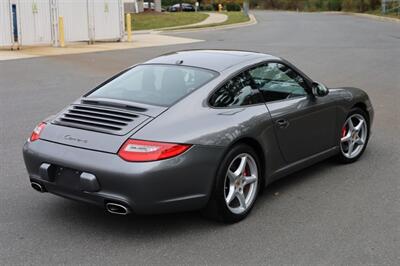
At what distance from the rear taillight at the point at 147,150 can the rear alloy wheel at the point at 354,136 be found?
271 centimetres

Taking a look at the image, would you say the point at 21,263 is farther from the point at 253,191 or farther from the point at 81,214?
the point at 253,191

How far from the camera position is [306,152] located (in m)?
5.66

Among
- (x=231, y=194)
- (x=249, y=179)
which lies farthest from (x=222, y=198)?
(x=249, y=179)

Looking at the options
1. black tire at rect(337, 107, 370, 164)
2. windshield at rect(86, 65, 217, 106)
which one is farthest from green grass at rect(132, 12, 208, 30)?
windshield at rect(86, 65, 217, 106)

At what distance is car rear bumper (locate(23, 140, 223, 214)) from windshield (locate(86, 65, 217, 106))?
0.67 metres

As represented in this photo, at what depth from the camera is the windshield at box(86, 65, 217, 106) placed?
4.86 metres

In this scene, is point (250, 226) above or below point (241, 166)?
below

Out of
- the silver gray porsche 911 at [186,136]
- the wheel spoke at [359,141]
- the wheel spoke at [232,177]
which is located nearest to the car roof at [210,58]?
the silver gray porsche 911 at [186,136]

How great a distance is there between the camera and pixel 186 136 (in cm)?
434

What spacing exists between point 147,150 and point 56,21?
19.2 m

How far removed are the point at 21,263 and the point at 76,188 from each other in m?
0.68

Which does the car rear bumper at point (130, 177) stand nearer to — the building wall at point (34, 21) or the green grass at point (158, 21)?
the building wall at point (34, 21)

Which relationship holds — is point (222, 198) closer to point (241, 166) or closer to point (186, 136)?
point (241, 166)

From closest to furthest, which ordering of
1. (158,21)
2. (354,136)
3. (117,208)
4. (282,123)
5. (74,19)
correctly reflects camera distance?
(117,208) < (282,123) < (354,136) < (74,19) < (158,21)
